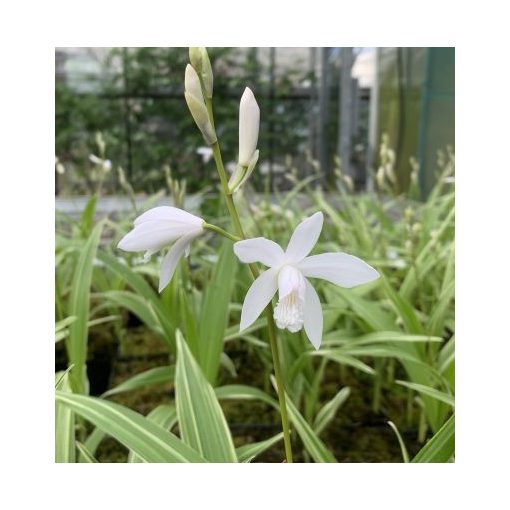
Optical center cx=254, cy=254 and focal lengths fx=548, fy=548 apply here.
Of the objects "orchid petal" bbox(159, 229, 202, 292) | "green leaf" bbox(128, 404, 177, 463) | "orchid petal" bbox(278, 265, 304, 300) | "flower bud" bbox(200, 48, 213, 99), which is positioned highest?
"flower bud" bbox(200, 48, 213, 99)

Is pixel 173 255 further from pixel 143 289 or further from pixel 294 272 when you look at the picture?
pixel 143 289

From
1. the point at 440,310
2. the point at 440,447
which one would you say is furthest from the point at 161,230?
the point at 440,310

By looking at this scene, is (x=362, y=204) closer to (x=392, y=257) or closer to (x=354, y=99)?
(x=392, y=257)

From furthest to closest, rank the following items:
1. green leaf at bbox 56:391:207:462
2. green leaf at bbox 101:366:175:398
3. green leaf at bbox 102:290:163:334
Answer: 1. green leaf at bbox 102:290:163:334
2. green leaf at bbox 101:366:175:398
3. green leaf at bbox 56:391:207:462

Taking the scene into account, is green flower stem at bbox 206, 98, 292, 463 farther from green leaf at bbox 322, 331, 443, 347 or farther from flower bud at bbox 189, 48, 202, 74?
green leaf at bbox 322, 331, 443, 347

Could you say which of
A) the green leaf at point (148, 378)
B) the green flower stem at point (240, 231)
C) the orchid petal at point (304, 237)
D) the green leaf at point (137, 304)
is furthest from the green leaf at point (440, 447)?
the green leaf at point (137, 304)

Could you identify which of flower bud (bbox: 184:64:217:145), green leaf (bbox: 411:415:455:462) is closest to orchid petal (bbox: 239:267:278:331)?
flower bud (bbox: 184:64:217:145)

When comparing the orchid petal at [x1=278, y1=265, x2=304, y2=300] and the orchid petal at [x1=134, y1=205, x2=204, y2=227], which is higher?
the orchid petal at [x1=134, y1=205, x2=204, y2=227]
